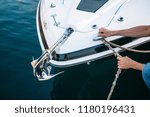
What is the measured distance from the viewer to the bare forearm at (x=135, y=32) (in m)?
3.93

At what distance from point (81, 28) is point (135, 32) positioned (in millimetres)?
852

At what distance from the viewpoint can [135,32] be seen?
4.06m

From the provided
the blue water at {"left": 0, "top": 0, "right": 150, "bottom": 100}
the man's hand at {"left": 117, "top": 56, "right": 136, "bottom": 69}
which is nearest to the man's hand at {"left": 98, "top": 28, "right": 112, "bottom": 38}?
the blue water at {"left": 0, "top": 0, "right": 150, "bottom": 100}

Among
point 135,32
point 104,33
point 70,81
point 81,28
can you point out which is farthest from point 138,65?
point 70,81

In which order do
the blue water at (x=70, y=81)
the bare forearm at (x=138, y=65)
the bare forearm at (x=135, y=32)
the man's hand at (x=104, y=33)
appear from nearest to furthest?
1. the bare forearm at (x=138, y=65)
2. the bare forearm at (x=135, y=32)
3. the man's hand at (x=104, y=33)
4. the blue water at (x=70, y=81)

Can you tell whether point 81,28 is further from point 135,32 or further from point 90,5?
point 135,32

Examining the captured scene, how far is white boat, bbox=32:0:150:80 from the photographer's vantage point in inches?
168

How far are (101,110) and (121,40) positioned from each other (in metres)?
1.30

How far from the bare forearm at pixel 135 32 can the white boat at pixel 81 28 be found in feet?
0.61

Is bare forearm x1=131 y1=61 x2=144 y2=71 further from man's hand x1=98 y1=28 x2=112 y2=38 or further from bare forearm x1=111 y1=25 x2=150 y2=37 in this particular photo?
man's hand x1=98 y1=28 x2=112 y2=38

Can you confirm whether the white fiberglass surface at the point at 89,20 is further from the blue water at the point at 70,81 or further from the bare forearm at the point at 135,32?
the blue water at the point at 70,81

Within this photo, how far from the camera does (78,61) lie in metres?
4.22

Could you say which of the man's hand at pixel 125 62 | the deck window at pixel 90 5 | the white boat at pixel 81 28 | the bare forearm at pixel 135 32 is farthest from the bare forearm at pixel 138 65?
the deck window at pixel 90 5

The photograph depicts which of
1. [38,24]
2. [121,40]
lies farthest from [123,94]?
[38,24]
